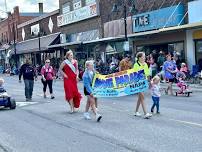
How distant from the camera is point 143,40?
33.1 meters

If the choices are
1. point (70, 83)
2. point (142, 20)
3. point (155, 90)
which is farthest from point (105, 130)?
point (142, 20)

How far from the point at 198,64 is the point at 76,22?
21917 mm

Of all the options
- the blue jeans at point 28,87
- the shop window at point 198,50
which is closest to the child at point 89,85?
the blue jeans at point 28,87

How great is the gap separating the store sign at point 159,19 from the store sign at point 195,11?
116cm

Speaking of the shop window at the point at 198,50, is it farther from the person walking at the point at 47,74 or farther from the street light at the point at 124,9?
the person walking at the point at 47,74

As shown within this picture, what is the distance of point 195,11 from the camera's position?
26828mm

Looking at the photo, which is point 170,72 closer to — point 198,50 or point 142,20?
point 198,50

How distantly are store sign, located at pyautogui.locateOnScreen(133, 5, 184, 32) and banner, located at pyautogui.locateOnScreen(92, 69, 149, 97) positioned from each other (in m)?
15.7

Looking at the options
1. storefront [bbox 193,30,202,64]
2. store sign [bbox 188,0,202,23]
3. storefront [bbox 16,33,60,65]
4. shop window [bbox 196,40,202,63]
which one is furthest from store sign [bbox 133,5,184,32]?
storefront [bbox 16,33,60,65]

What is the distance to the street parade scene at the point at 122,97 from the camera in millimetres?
9773

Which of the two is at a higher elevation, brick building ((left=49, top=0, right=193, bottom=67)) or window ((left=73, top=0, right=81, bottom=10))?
window ((left=73, top=0, right=81, bottom=10))

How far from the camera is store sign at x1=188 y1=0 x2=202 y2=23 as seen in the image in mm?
26391

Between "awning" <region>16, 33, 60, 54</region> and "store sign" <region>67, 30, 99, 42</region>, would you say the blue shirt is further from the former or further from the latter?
"awning" <region>16, 33, 60, 54</region>

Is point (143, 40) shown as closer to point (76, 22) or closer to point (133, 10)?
point (133, 10)
